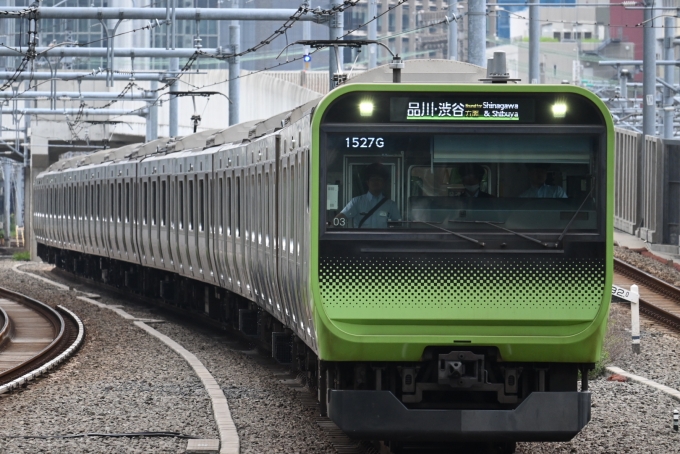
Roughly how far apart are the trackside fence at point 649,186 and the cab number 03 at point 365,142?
A: 17.2 m

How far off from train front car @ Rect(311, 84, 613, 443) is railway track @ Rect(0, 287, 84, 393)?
5.85 meters

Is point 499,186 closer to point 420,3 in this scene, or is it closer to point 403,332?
point 403,332

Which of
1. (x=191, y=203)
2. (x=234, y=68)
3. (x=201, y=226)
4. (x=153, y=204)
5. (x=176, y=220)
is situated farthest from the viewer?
(x=234, y=68)

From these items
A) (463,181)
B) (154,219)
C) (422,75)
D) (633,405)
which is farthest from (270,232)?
(154,219)

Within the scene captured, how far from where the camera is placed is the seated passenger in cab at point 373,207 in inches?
328

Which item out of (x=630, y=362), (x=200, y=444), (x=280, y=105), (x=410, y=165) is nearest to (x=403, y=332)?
(x=410, y=165)

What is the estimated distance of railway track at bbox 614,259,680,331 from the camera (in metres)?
18.6

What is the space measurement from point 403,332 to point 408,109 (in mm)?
1348

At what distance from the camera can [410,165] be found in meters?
8.38

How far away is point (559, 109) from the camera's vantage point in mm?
8398

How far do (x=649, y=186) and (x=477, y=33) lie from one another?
1190 cm

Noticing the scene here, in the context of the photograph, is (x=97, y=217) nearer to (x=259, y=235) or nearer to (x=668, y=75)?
(x=259, y=235)

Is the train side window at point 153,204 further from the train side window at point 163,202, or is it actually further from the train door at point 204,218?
the train door at point 204,218

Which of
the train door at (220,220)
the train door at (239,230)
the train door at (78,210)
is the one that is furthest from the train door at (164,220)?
the train door at (78,210)
